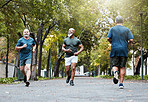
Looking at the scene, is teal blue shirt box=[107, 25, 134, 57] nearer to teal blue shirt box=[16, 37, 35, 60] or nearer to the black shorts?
the black shorts

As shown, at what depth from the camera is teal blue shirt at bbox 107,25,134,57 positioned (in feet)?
28.5

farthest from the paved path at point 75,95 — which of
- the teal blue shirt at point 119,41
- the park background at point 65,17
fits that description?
the park background at point 65,17

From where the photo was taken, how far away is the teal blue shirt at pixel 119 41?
867cm

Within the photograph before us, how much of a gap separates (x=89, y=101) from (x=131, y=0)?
1649cm

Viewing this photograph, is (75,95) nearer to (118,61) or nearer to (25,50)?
(118,61)

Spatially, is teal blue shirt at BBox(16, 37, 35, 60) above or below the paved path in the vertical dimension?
above

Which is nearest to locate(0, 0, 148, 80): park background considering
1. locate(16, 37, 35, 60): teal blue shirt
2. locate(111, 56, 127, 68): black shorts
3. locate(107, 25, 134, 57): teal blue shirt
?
locate(16, 37, 35, 60): teal blue shirt

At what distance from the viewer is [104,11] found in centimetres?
3155

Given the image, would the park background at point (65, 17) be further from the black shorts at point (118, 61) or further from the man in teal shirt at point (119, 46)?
the black shorts at point (118, 61)

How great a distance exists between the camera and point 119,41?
8719mm

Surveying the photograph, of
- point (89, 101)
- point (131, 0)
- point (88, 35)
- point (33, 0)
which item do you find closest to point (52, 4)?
point (33, 0)

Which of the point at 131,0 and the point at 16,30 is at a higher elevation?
the point at 131,0

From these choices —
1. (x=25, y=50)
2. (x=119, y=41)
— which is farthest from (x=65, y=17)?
(x=119, y=41)

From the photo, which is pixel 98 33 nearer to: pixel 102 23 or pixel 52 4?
pixel 102 23
